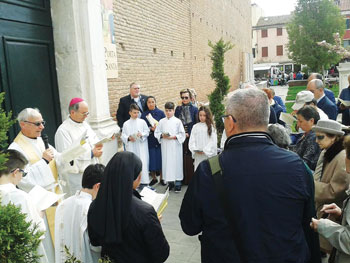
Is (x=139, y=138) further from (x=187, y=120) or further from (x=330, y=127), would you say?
(x=330, y=127)

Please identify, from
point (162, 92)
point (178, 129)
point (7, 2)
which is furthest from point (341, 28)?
point (7, 2)

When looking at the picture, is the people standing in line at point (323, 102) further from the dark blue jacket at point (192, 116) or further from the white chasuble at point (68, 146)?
the white chasuble at point (68, 146)

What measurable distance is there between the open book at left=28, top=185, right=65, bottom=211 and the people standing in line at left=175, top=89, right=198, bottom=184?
4.43m

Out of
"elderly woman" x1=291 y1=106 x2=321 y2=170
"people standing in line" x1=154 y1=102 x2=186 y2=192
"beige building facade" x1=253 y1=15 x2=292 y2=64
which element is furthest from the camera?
"beige building facade" x1=253 y1=15 x2=292 y2=64

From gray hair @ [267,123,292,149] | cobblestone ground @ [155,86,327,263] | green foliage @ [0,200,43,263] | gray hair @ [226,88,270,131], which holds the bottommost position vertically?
cobblestone ground @ [155,86,327,263]

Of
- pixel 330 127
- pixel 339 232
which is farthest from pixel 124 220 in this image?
pixel 330 127

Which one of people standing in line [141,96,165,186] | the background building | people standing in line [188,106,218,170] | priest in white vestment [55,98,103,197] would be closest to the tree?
the background building

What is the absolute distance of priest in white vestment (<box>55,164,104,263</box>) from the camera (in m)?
2.68

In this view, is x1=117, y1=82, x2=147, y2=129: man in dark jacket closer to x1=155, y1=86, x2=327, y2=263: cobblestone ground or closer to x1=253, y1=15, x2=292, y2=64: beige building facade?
x1=155, y1=86, x2=327, y2=263: cobblestone ground

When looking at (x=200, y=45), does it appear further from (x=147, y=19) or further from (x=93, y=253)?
(x=93, y=253)

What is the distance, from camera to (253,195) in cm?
188

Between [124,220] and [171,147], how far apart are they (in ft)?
15.4

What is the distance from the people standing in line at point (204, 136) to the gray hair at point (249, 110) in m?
4.45

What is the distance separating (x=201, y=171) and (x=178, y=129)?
4.91 m
